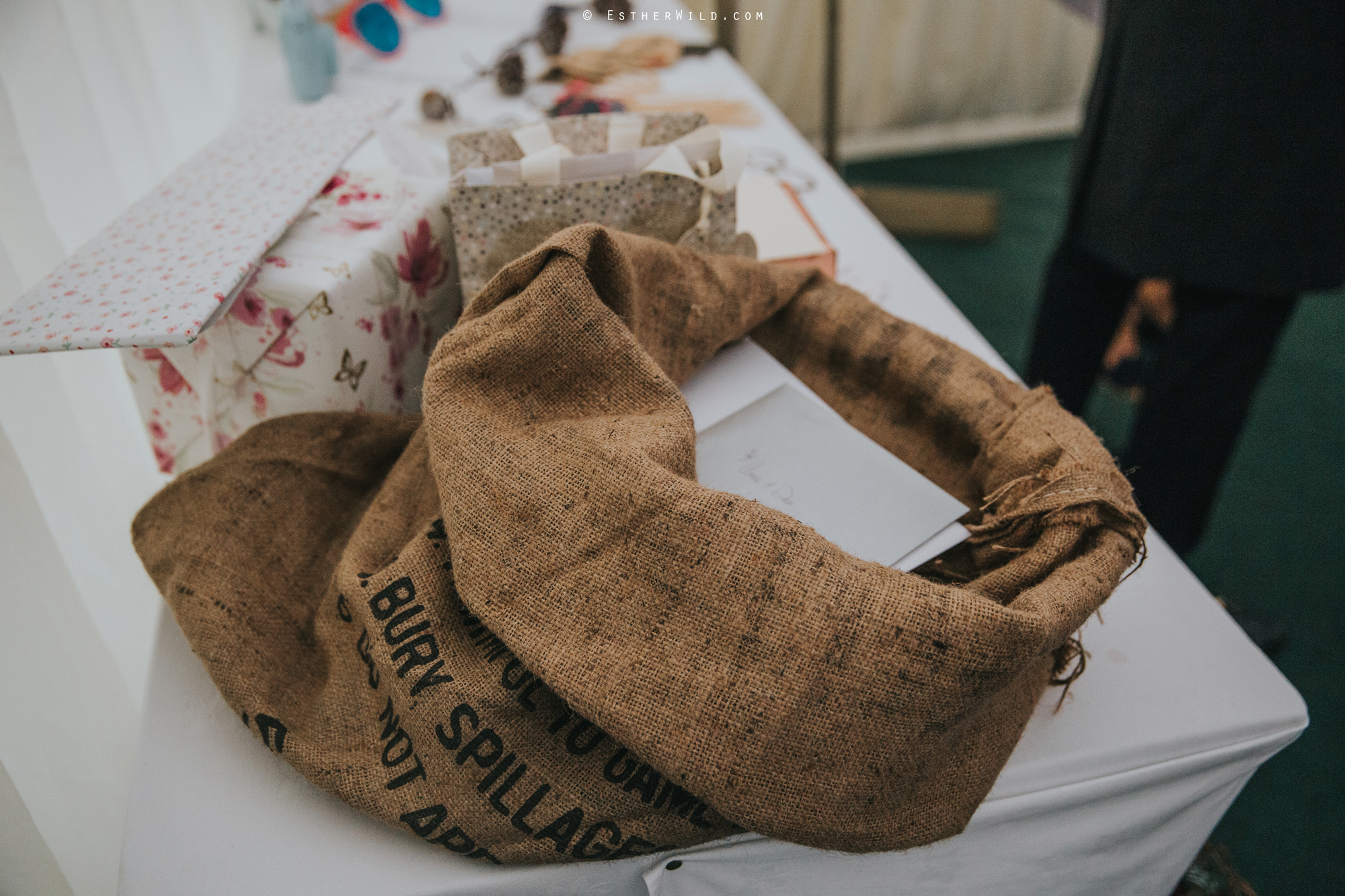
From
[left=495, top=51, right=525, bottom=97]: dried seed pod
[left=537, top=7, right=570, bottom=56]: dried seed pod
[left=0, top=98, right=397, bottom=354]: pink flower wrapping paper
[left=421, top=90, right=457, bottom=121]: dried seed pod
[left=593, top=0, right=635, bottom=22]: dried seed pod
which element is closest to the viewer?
[left=0, top=98, right=397, bottom=354]: pink flower wrapping paper

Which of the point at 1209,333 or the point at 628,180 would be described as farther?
the point at 1209,333

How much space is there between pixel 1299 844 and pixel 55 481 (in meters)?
1.38

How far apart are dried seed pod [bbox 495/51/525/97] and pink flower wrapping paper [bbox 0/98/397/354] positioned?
1.71ft

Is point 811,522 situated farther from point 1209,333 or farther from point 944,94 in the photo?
point 944,94

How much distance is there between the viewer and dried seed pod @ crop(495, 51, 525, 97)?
4.26ft

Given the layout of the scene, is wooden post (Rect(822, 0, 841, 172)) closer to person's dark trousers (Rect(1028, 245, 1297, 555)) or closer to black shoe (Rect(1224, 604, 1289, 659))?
person's dark trousers (Rect(1028, 245, 1297, 555))

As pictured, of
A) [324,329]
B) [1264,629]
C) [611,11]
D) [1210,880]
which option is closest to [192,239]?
[324,329]

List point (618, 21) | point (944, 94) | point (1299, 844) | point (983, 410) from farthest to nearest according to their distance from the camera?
point (944, 94)
point (618, 21)
point (1299, 844)
point (983, 410)

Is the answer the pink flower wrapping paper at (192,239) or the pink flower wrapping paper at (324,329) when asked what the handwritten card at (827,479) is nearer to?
the pink flower wrapping paper at (324,329)

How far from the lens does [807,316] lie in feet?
2.26

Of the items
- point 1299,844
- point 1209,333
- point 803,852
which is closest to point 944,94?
point 1209,333

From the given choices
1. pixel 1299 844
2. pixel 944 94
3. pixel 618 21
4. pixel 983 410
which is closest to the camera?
pixel 983 410

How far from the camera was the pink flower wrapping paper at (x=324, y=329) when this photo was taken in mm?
625

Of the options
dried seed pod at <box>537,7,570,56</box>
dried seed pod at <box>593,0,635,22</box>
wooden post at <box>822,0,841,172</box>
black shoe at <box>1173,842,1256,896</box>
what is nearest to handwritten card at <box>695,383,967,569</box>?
black shoe at <box>1173,842,1256,896</box>
